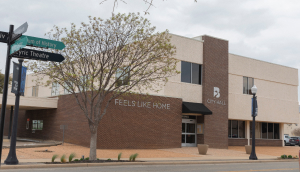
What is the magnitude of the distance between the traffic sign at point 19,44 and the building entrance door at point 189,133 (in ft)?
73.0

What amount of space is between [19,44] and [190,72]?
2246cm

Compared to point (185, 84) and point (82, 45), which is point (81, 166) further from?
point (185, 84)

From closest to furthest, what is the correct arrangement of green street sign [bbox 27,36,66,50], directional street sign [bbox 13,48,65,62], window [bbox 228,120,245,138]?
directional street sign [bbox 13,48,65,62] → green street sign [bbox 27,36,66,50] → window [bbox 228,120,245,138]

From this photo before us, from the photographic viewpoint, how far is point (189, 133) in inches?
1152

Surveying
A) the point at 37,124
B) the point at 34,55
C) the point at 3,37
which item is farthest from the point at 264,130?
the point at 3,37

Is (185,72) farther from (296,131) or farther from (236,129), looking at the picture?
(296,131)

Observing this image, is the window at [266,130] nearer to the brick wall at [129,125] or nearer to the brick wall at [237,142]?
the brick wall at [237,142]

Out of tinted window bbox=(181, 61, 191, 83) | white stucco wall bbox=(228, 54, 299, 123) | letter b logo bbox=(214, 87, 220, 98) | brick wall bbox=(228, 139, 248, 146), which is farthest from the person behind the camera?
brick wall bbox=(228, 139, 248, 146)

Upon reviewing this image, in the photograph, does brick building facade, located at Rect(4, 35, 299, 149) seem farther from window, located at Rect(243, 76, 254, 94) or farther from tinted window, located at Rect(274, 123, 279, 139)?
tinted window, located at Rect(274, 123, 279, 139)

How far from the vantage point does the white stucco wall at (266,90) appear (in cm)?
3347

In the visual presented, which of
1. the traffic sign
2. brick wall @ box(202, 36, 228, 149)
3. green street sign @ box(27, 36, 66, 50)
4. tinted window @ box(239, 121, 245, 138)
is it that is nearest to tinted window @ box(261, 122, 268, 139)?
tinted window @ box(239, 121, 245, 138)

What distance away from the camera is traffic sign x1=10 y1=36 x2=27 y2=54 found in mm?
7484

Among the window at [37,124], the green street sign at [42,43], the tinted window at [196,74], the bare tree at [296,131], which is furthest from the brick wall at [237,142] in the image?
the bare tree at [296,131]

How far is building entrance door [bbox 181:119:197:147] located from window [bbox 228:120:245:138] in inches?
265
